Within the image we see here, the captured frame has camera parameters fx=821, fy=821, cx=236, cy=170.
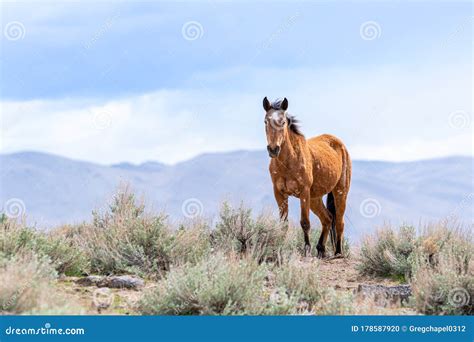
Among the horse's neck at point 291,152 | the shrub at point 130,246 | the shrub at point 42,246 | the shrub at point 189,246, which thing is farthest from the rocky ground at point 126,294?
the horse's neck at point 291,152

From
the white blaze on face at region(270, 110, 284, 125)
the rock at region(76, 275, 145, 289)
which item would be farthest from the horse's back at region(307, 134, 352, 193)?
the rock at region(76, 275, 145, 289)

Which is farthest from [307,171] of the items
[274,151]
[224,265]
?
[224,265]

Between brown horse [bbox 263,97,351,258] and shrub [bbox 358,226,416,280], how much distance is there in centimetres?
111

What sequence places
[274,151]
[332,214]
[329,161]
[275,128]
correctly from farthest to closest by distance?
[332,214] → [329,161] → [275,128] → [274,151]

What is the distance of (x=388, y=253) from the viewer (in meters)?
13.9

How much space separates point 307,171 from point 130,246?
427 centimetres

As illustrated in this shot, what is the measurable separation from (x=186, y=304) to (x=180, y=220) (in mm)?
4645

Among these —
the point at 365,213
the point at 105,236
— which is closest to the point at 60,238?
the point at 105,236

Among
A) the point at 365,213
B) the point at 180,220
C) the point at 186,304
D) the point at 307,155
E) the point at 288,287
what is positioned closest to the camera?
the point at 186,304

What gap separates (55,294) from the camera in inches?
370

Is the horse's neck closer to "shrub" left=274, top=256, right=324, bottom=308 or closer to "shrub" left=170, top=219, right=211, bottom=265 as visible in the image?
"shrub" left=170, top=219, right=211, bottom=265

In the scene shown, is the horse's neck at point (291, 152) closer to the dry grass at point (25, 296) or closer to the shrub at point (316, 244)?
the shrub at point (316, 244)

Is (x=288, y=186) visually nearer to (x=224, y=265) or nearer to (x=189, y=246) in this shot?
(x=189, y=246)
